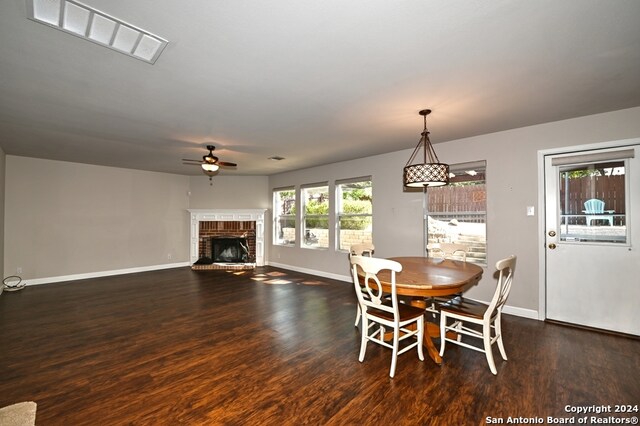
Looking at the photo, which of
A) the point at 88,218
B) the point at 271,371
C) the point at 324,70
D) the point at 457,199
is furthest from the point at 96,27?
the point at 88,218

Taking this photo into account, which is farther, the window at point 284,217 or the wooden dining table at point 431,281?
the window at point 284,217

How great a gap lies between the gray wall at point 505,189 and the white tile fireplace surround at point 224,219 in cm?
352

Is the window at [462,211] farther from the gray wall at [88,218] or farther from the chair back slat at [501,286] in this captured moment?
the gray wall at [88,218]

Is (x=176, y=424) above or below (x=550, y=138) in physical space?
below

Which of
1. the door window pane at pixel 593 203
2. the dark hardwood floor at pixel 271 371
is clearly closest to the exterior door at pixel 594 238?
the door window pane at pixel 593 203

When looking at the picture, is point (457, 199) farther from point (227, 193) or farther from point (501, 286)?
point (227, 193)

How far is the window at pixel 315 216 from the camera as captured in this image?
6262 millimetres

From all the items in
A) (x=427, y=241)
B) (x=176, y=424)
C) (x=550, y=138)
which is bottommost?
(x=176, y=424)

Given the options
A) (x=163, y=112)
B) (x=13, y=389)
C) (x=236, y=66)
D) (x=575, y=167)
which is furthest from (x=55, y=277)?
(x=575, y=167)

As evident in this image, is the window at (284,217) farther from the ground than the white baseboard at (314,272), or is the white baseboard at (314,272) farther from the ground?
the window at (284,217)

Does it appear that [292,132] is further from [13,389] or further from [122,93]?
[13,389]

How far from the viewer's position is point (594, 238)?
3.23 m

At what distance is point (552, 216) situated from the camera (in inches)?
136

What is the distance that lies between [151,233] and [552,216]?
7.85 metres
